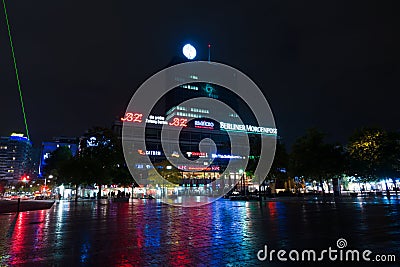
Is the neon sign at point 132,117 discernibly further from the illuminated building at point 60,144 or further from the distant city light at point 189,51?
the illuminated building at point 60,144

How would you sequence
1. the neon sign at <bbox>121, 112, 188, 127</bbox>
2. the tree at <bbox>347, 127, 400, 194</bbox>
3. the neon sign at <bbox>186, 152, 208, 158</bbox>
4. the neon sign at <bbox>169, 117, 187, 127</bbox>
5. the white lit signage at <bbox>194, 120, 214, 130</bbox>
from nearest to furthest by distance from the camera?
the tree at <bbox>347, 127, 400, 194</bbox>, the neon sign at <bbox>121, 112, 188, 127</bbox>, the neon sign at <bbox>186, 152, 208, 158</bbox>, the neon sign at <bbox>169, 117, 187, 127</bbox>, the white lit signage at <bbox>194, 120, 214, 130</bbox>

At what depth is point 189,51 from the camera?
519ft

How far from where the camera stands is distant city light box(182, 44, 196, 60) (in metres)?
157

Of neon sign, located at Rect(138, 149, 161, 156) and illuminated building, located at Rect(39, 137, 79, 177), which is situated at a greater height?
illuminated building, located at Rect(39, 137, 79, 177)

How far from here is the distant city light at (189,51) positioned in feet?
514

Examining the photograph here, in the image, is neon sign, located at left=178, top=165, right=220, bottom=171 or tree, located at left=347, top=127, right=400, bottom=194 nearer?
tree, located at left=347, top=127, right=400, bottom=194

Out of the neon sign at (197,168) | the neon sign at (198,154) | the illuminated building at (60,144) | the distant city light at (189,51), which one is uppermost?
the distant city light at (189,51)

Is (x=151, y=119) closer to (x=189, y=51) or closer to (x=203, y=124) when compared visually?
(x=203, y=124)

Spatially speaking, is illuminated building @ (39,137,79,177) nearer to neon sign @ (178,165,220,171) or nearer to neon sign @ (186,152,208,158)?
neon sign @ (186,152,208,158)

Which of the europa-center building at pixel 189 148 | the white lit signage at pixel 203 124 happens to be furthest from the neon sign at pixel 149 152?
the white lit signage at pixel 203 124

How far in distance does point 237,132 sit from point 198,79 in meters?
49.9

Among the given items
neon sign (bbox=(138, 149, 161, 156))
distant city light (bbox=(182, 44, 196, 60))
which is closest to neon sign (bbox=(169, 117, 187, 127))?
neon sign (bbox=(138, 149, 161, 156))

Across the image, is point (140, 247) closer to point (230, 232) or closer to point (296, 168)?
point (230, 232)

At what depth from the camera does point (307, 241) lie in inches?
349
